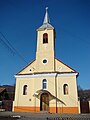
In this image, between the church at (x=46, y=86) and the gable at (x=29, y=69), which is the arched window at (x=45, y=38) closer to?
the church at (x=46, y=86)

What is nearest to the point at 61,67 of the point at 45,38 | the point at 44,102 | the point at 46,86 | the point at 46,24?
the point at 46,86

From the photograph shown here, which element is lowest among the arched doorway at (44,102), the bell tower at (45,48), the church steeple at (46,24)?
the arched doorway at (44,102)

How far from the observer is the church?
2436 cm

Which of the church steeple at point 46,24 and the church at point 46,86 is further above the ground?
the church steeple at point 46,24

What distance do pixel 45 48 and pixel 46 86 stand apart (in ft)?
22.9

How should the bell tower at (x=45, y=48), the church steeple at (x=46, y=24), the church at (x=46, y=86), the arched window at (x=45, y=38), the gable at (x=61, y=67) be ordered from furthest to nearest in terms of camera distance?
1. the church steeple at (x=46, y=24)
2. the arched window at (x=45, y=38)
3. the bell tower at (x=45, y=48)
4. the gable at (x=61, y=67)
5. the church at (x=46, y=86)

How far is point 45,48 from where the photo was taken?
2850cm

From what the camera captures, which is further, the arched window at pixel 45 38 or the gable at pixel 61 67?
the arched window at pixel 45 38

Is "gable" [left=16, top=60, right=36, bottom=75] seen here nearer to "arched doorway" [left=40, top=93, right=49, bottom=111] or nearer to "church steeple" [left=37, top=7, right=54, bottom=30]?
"arched doorway" [left=40, top=93, right=49, bottom=111]

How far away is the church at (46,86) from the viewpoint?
79.9 feet

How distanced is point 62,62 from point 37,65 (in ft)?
14.0

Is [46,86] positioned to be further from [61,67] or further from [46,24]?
[46,24]

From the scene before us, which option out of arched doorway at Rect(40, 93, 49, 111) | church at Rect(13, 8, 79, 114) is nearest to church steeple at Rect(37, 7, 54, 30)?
church at Rect(13, 8, 79, 114)

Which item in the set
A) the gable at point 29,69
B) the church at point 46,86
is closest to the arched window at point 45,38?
the church at point 46,86
